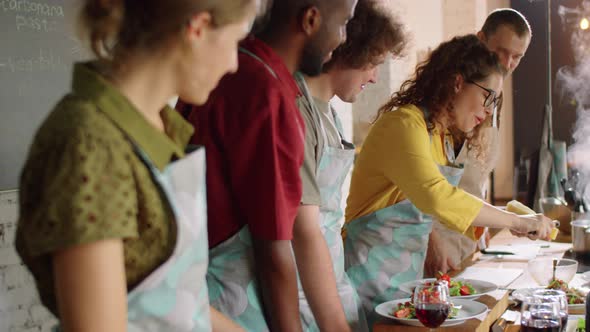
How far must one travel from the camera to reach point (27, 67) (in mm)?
2732

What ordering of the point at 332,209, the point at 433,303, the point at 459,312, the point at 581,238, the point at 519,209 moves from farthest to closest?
the point at 581,238, the point at 519,209, the point at 459,312, the point at 332,209, the point at 433,303

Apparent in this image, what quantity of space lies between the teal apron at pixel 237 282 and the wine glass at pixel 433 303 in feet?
1.52

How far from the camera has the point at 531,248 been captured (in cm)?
332

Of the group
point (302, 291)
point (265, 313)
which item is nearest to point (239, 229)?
point (265, 313)

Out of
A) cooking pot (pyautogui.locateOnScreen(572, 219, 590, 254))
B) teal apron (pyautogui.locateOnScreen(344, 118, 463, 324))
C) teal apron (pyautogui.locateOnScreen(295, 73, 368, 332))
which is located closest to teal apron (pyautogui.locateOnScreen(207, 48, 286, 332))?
teal apron (pyautogui.locateOnScreen(295, 73, 368, 332))

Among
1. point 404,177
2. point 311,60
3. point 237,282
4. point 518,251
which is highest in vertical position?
point 311,60

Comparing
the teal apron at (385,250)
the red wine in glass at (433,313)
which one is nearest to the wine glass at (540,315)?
the red wine in glass at (433,313)

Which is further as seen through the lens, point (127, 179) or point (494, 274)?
point (494, 274)

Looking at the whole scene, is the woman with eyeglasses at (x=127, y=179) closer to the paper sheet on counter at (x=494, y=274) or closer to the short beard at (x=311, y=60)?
the short beard at (x=311, y=60)

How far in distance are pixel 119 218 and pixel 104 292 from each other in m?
Answer: 0.09

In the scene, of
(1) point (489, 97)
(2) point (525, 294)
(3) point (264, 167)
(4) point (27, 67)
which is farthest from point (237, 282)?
(4) point (27, 67)

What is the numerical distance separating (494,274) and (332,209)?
1.04 metres

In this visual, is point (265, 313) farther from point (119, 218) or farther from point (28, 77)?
point (28, 77)

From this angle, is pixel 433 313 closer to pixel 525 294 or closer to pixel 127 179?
pixel 525 294
